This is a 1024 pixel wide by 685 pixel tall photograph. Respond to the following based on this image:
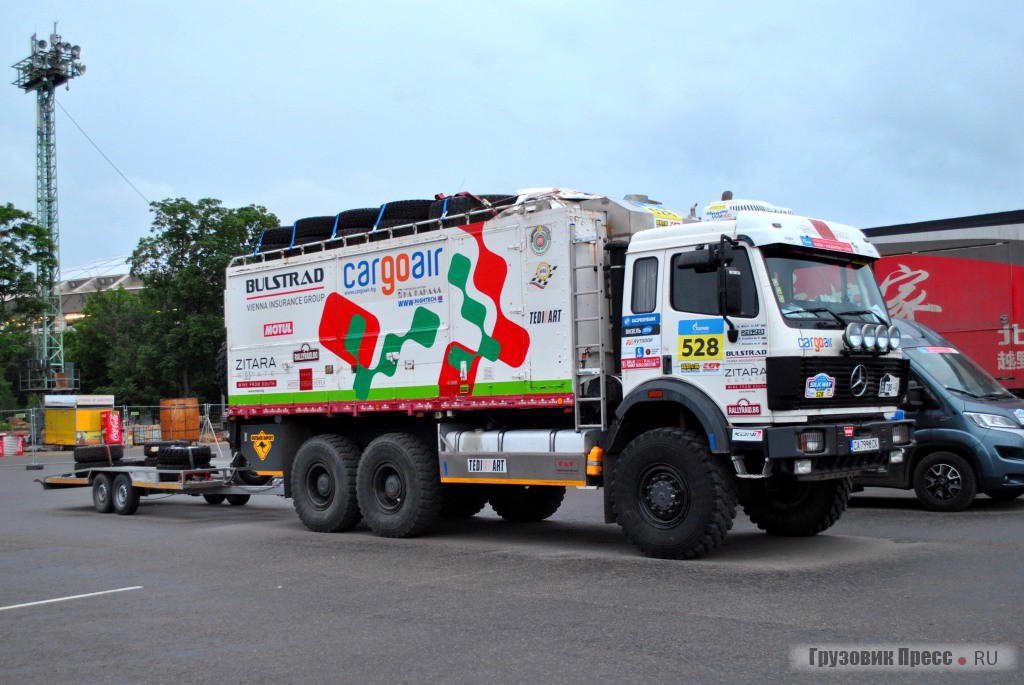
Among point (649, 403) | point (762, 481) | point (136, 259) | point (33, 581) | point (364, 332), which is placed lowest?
point (33, 581)

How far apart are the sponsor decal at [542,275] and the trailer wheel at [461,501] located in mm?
3396

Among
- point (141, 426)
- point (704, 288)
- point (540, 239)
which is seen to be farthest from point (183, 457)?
point (141, 426)

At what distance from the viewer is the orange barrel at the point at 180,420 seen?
89.9 feet

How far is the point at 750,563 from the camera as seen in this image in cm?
920

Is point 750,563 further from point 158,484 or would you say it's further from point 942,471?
point 158,484

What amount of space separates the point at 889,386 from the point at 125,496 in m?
11.8

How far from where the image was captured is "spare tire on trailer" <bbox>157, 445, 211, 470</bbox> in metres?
15.5

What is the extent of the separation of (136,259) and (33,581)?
52.6m

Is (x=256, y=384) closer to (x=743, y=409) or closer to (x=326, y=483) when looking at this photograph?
(x=326, y=483)

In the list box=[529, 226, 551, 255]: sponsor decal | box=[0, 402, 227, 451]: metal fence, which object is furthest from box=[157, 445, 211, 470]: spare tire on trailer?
box=[529, 226, 551, 255]: sponsor decal

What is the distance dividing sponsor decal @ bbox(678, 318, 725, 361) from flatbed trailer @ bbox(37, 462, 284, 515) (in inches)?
279

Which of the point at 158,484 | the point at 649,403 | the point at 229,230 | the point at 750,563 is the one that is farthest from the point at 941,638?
the point at 229,230

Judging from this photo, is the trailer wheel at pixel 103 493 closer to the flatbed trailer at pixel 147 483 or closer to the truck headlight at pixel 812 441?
the flatbed trailer at pixel 147 483

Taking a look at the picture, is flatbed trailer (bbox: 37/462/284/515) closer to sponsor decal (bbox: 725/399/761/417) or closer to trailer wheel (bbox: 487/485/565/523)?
trailer wheel (bbox: 487/485/565/523)
